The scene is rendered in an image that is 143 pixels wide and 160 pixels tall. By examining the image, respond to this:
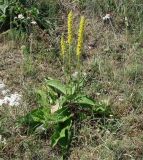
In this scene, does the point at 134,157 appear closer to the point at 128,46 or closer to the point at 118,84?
the point at 118,84

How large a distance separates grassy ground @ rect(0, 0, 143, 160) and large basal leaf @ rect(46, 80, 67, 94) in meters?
0.20

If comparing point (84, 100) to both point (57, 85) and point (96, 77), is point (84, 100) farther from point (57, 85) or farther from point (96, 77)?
point (96, 77)

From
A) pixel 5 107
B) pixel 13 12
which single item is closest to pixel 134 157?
pixel 5 107

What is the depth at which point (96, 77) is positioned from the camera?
4.42 metres

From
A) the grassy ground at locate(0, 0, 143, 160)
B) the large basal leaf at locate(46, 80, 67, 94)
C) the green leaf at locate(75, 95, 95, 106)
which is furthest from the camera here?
the large basal leaf at locate(46, 80, 67, 94)

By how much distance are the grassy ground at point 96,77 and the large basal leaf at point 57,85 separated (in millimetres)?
196

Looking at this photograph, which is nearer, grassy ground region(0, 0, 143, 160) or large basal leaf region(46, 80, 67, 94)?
grassy ground region(0, 0, 143, 160)

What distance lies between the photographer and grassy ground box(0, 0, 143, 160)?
3.63 m

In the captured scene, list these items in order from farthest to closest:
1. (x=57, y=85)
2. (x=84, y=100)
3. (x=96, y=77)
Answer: (x=96, y=77) → (x=57, y=85) → (x=84, y=100)

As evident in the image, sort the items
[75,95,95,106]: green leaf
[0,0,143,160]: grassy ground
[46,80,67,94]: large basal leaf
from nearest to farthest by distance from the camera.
Result: [0,0,143,160]: grassy ground < [75,95,95,106]: green leaf < [46,80,67,94]: large basal leaf

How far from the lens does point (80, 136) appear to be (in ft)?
12.2

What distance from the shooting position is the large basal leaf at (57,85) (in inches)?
156

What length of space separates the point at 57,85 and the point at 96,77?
561 millimetres

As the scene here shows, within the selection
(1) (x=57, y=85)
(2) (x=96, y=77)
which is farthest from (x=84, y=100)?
(2) (x=96, y=77)
